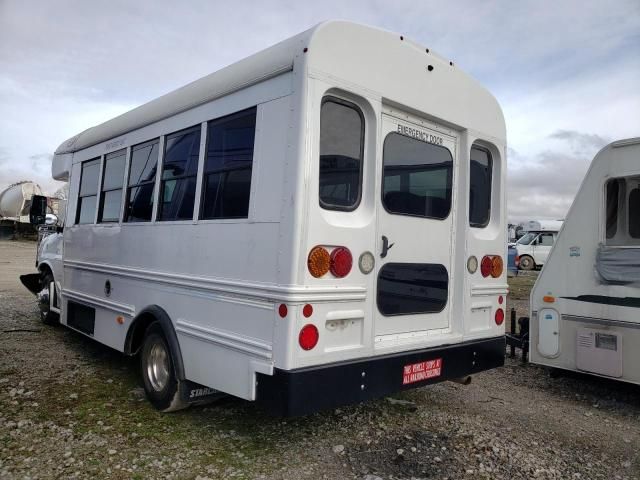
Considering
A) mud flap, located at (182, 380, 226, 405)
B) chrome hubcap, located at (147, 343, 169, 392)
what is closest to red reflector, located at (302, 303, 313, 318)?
mud flap, located at (182, 380, 226, 405)

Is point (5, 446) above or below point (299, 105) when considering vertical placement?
below

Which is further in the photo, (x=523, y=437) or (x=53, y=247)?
(x=53, y=247)

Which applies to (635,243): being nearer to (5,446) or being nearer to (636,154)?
(636,154)

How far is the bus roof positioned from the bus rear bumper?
1.82 metres

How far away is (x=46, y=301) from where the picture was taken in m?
7.30

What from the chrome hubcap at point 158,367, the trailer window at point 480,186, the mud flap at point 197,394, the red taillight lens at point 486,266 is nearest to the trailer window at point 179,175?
the chrome hubcap at point 158,367

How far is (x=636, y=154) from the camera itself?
473 cm

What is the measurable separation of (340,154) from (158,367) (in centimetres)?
243

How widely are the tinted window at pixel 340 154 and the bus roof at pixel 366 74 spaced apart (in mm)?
215

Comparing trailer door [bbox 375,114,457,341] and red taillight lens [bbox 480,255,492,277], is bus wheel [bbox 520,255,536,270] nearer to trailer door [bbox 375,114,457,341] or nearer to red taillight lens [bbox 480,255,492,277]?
red taillight lens [bbox 480,255,492,277]

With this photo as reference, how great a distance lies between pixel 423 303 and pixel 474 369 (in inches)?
30.7

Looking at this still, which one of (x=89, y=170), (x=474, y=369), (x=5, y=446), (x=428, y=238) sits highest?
(x=89, y=170)

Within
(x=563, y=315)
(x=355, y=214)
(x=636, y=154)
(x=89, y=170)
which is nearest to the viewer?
(x=355, y=214)

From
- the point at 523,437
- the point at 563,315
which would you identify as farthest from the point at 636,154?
the point at 523,437
